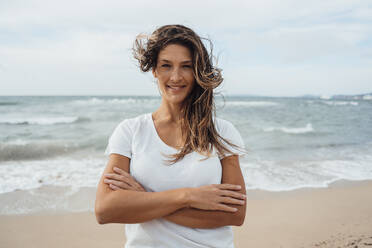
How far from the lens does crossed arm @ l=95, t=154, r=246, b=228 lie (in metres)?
1.74

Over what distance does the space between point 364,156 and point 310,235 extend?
613cm

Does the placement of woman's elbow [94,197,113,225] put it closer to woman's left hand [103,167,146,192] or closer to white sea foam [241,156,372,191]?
woman's left hand [103,167,146,192]

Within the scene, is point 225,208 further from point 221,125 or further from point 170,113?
point 170,113

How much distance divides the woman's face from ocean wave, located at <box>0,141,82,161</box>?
7.99 m

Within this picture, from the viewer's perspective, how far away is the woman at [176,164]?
178 cm

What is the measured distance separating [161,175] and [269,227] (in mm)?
2975

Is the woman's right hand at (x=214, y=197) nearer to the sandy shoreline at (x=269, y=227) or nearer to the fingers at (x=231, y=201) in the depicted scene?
the fingers at (x=231, y=201)

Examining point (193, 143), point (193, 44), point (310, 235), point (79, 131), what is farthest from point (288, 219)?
point (79, 131)

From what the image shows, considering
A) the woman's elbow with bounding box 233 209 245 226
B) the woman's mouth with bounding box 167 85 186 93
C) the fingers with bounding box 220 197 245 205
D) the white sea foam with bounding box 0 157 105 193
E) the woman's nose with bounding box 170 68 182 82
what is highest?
the woman's nose with bounding box 170 68 182 82

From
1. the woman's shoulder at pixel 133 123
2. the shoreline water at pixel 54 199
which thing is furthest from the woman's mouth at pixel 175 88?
the shoreline water at pixel 54 199

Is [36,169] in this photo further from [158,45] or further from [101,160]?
[158,45]

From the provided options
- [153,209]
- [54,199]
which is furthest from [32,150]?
[153,209]

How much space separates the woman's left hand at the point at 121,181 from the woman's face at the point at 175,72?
62 centimetres

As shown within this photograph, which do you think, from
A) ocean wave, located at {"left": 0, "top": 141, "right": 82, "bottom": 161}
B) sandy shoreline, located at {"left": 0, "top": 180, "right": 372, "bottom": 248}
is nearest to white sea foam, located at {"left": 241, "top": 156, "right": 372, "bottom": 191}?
sandy shoreline, located at {"left": 0, "top": 180, "right": 372, "bottom": 248}
